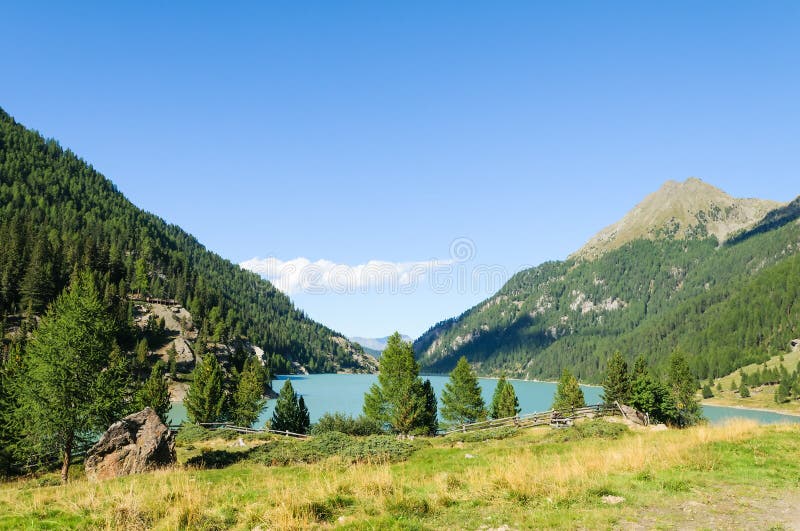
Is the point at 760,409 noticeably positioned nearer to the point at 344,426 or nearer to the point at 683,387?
A: the point at 683,387

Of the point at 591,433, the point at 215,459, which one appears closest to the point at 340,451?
the point at 215,459

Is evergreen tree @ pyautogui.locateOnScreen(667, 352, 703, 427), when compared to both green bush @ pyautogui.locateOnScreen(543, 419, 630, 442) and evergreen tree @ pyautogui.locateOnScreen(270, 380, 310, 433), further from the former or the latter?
evergreen tree @ pyautogui.locateOnScreen(270, 380, 310, 433)

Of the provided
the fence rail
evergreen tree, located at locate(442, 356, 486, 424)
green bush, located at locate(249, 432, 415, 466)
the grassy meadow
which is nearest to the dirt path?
the grassy meadow

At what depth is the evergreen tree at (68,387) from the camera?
1196 inches

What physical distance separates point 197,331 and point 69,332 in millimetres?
128453

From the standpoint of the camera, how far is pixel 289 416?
212ft

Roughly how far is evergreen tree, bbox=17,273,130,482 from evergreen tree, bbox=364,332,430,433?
31407mm

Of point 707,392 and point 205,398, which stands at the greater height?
point 205,398

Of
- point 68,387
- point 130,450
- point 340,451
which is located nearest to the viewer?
point 130,450

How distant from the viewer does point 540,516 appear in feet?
29.9

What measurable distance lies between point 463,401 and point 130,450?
50.2m

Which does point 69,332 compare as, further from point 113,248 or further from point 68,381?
point 113,248

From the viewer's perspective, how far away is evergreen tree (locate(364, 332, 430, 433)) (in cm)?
5709

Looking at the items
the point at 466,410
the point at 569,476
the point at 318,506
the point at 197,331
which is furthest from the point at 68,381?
the point at 197,331
